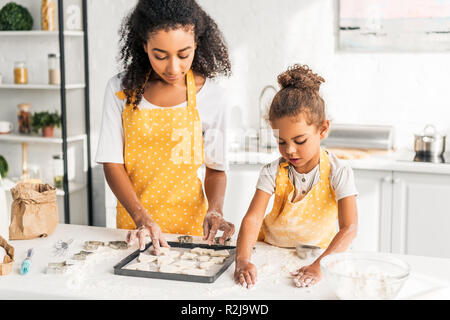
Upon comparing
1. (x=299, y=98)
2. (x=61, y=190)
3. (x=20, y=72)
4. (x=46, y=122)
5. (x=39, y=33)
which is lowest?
(x=61, y=190)

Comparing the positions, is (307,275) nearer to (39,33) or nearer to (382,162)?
(382,162)

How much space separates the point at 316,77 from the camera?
1610 mm

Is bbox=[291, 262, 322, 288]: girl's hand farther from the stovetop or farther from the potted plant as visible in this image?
the potted plant

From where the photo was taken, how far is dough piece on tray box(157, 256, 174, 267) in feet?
4.73

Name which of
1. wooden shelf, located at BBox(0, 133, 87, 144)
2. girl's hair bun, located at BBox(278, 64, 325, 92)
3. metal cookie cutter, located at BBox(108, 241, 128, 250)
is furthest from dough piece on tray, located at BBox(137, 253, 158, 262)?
wooden shelf, located at BBox(0, 133, 87, 144)

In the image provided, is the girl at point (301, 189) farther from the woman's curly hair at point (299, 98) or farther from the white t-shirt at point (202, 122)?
the white t-shirt at point (202, 122)

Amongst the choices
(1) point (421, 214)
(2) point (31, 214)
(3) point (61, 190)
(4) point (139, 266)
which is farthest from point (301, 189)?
(3) point (61, 190)

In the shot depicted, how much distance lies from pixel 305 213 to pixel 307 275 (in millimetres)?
366

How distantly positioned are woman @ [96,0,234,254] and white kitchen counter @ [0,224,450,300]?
32 cm

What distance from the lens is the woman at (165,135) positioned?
1.83m

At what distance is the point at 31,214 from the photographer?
172 cm

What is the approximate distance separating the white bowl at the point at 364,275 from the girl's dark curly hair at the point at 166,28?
800mm

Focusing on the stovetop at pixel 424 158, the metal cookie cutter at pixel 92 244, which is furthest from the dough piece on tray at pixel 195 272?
the stovetop at pixel 424 158

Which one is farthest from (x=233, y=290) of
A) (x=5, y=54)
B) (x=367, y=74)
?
(x=5, y=54)
